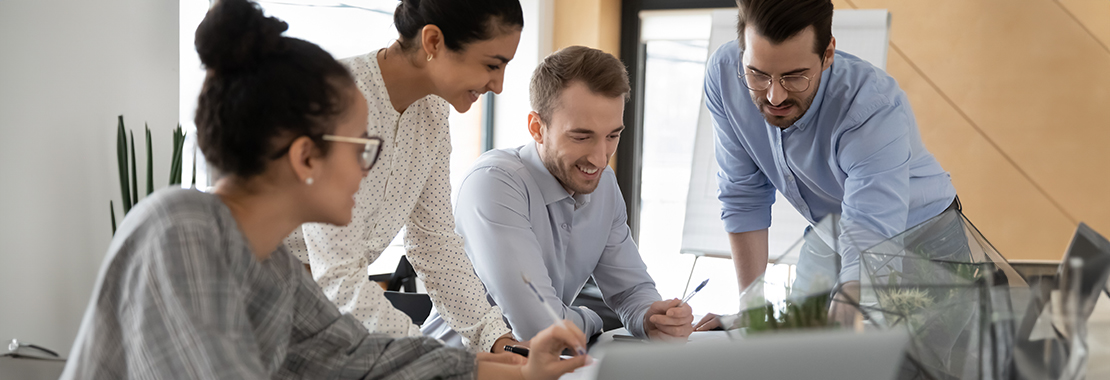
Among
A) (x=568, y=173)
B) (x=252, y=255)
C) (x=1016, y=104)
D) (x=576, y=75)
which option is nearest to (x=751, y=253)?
(x=568, y=173)

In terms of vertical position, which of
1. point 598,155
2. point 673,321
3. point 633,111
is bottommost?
point 673,321

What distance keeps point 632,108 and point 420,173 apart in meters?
3.61

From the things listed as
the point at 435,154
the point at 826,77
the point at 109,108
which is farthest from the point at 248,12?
the point at 109,108

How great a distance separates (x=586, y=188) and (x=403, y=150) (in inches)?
20.7

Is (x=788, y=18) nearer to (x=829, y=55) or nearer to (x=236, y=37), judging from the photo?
(x=829, y=55)

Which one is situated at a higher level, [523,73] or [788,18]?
[523,73]

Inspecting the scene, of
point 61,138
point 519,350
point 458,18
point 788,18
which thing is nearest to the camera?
point 519,350

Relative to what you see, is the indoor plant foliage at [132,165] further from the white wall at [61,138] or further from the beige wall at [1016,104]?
the beige wall at [1016,104]

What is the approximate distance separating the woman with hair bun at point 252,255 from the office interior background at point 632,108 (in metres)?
1.17

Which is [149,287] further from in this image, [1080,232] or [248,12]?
[1080,232]

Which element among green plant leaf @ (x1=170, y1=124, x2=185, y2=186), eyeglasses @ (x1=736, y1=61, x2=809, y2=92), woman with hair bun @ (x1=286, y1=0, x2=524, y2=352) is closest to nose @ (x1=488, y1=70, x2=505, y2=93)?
woman with hair bun @ (x1=286, y1=0, x2=524, y2=352)

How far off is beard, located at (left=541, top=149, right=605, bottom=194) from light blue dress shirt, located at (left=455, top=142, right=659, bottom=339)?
0.6 inches

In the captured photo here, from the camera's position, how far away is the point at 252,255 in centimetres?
90

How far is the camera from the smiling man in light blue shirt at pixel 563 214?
173 cm
